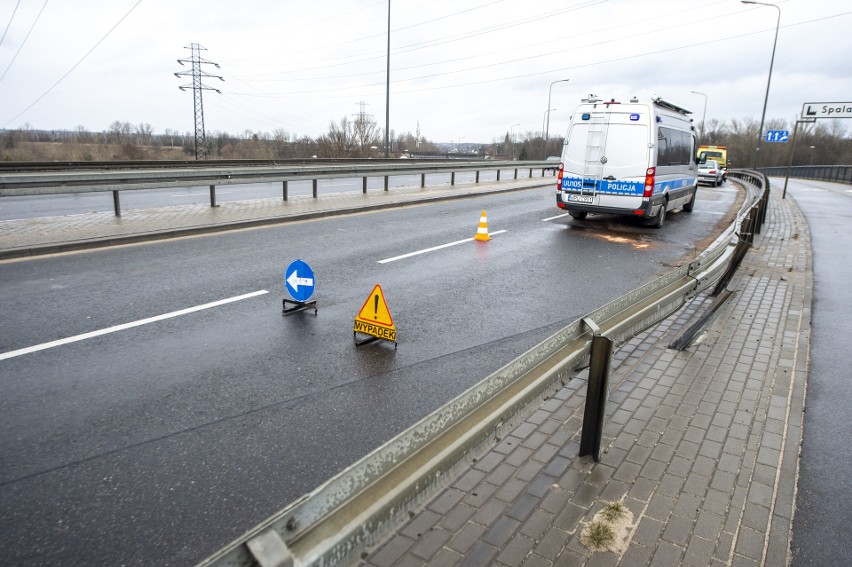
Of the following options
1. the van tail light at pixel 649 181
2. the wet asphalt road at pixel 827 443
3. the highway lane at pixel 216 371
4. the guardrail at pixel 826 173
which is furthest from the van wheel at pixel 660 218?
the guardrail at pixel 826 173

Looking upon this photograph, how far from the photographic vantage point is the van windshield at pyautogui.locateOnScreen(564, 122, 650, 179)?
12.9 meters

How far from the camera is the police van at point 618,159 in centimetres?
A: 1297

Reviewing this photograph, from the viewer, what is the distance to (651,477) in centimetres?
345

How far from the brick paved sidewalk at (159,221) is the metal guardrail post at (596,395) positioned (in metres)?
9.12

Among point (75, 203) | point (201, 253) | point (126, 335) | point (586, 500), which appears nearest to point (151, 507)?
point (586, 500)

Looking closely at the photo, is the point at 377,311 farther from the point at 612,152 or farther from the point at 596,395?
the point at 612,152

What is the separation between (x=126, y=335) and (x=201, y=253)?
3955mm

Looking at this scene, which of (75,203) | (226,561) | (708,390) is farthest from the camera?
(75,203)

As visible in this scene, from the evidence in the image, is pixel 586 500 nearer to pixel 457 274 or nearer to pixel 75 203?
pixel 457 274

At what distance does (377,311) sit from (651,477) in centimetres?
298

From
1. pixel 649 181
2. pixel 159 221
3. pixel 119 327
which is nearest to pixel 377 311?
pixel 119 327

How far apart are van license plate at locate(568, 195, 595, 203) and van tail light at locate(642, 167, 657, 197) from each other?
1.22 m

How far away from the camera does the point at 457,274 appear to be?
8.70m

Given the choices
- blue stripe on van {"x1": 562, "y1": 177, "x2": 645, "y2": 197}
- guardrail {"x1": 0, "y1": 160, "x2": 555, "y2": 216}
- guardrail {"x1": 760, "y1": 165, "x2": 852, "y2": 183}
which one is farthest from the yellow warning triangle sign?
guardrail {"x1": 760, "y1": 165, "x2": 852, "y2": 183}
